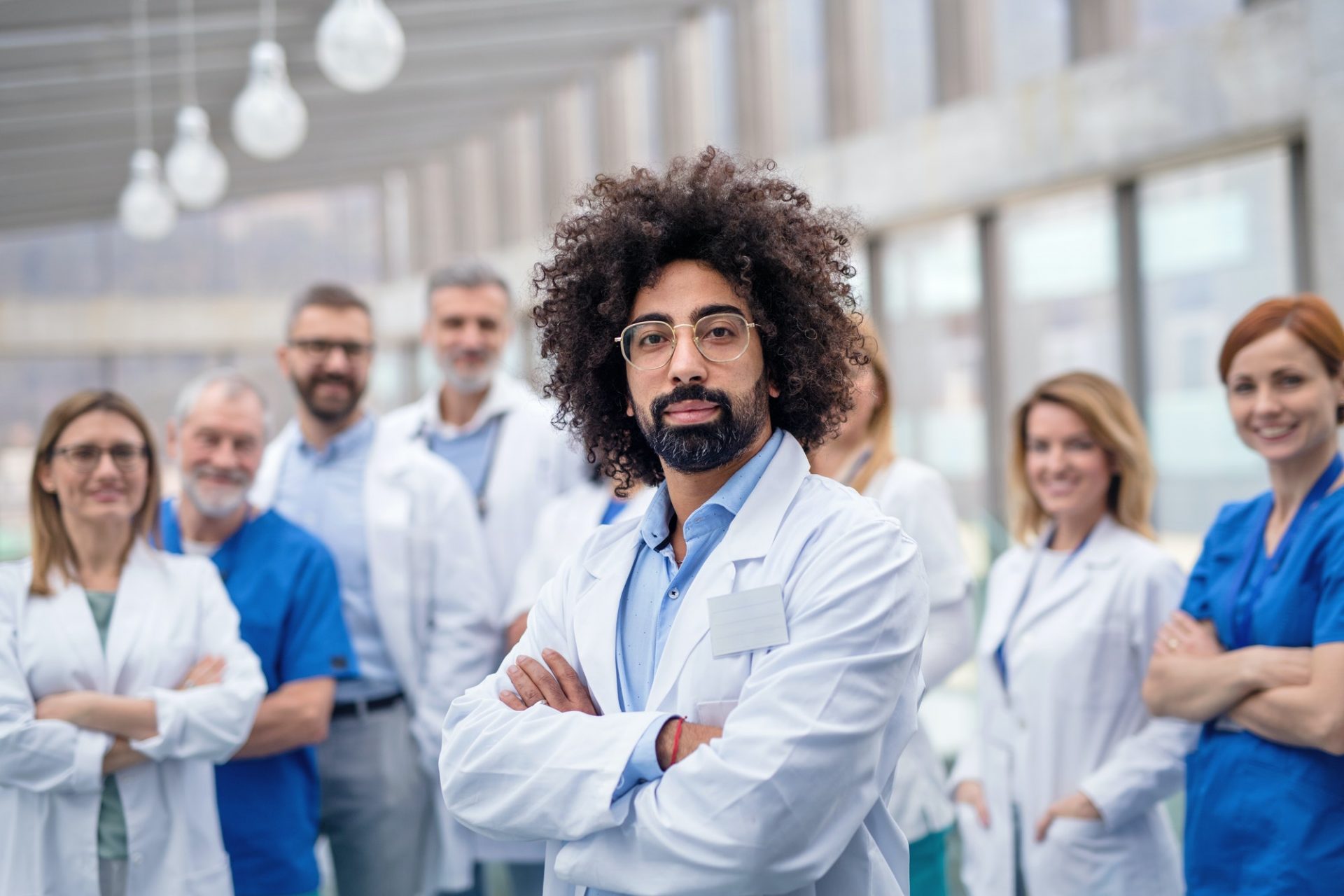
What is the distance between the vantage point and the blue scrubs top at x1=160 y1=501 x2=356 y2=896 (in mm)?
2996

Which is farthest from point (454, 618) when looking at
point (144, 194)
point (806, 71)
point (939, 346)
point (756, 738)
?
point (806, 71)

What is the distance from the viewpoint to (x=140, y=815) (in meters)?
2.63

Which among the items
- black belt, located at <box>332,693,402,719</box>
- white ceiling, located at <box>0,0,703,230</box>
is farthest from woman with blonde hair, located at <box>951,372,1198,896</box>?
white ceiling, located at <box>0,0,703,230</box>

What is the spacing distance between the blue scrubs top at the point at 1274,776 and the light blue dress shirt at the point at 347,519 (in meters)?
2.16

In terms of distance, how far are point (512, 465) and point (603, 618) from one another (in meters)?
2.11

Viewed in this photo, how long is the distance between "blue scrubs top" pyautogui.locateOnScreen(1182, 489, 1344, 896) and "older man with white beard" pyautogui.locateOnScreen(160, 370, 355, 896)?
2.05m

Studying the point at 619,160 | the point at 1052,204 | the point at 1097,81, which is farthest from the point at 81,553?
the point at 619,160

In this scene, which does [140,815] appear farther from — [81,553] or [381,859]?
[381,859]

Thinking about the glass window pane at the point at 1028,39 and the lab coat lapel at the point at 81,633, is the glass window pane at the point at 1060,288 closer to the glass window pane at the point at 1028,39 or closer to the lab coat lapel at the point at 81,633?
the glass window pane at the point at 1028,39

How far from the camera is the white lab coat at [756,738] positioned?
166cm

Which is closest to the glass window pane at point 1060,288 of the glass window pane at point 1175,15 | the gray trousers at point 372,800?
the glass window pane at point 1175,15

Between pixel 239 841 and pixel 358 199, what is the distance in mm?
15531

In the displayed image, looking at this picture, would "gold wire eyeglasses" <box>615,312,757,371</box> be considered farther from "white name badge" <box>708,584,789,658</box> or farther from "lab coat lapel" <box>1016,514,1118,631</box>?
"lab coat lapel" <box>1016,514,1118,631</box>

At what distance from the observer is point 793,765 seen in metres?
1.66
